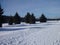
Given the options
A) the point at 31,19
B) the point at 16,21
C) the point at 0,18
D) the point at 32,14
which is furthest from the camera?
the point at 32,14

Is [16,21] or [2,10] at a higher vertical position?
[2,10]

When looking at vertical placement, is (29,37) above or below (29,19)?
below

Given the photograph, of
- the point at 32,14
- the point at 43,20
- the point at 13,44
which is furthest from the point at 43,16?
the point at 13,44

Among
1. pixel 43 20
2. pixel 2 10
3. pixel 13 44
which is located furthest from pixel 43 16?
pixel 13 44

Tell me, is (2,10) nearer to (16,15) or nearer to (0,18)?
(0,18)

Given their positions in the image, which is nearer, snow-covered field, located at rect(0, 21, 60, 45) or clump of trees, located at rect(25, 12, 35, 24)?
snow-covered field, located at rect(0, 21, 60, 45)

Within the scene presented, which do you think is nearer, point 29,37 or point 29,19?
point 29,37

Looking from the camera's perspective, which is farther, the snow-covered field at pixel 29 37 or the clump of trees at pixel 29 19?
the clump of trees at pixel 29 19

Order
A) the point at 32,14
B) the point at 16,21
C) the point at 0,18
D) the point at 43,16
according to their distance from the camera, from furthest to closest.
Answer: the point at 43,16, the point at 32,14, the point at 16,21, the point at 0,18

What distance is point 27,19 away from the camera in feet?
220

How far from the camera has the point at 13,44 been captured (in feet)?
29.5

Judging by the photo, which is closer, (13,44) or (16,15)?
(13,44)

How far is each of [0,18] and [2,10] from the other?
550 cm

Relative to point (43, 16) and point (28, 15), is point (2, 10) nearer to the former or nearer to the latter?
point (28, 15)
